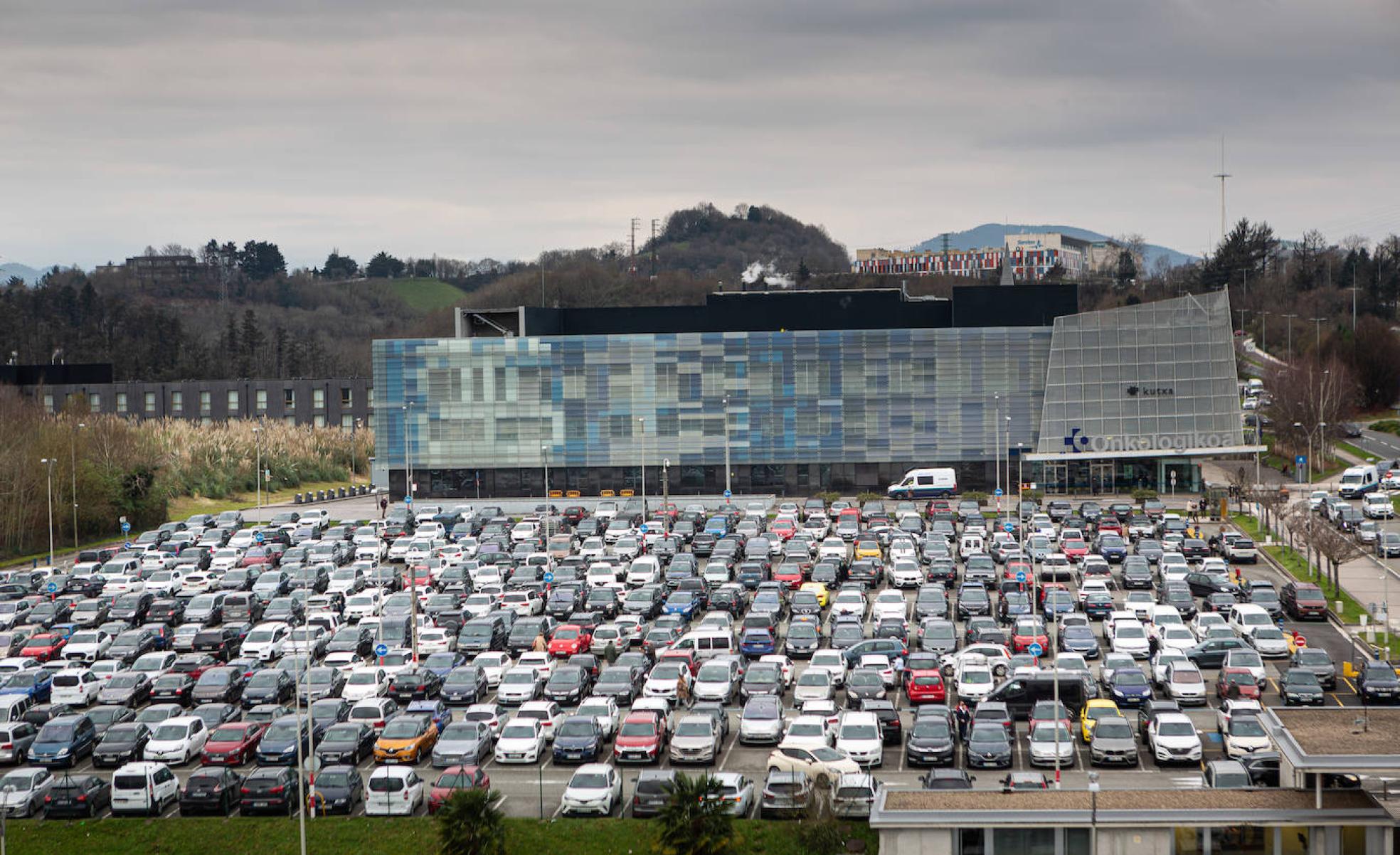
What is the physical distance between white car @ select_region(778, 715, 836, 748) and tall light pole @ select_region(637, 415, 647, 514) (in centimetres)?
4191

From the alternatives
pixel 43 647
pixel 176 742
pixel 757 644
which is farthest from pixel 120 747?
pixel 757 644

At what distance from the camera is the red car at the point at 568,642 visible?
46.6 meters

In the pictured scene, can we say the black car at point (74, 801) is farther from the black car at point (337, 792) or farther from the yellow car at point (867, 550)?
the yellow car at point (867, 550)

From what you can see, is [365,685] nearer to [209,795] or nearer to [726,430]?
[209,795]

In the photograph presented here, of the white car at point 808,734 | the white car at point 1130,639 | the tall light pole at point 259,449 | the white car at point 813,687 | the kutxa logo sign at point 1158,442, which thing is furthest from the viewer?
the tall light pole at point 259,449

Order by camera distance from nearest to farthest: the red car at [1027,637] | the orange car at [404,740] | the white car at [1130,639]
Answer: the orange car at [404,740] < the red car at [1027,637] < the white car at [1130,639]

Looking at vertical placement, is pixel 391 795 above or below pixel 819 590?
below

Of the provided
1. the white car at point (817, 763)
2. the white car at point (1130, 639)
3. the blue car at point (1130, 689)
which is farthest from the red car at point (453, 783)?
the white car at point (1130, 639)

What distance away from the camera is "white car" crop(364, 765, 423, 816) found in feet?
102

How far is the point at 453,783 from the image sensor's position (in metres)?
31.5

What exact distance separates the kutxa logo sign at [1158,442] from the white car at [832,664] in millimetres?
54760

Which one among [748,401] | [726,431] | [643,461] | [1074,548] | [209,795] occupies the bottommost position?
[209,795]

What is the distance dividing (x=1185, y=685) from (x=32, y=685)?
3295 centimetres

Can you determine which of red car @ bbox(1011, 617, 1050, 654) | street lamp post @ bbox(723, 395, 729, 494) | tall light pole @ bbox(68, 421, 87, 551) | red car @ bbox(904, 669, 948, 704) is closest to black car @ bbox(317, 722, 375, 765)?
red car @ bbox(904, 669, 948, 704)
